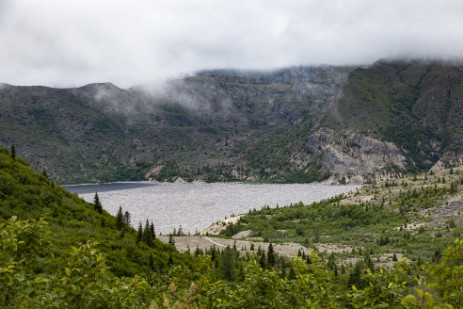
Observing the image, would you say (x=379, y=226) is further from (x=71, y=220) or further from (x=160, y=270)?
(x=71, y=220)

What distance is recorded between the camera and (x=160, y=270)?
51.8 m

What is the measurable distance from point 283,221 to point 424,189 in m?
67.0

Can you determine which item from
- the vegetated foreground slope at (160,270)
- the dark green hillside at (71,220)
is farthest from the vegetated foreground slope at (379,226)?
the dark green hillside at (71,220)

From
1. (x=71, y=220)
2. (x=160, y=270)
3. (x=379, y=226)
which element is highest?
(x=71, y=220)

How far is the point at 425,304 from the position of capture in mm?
7324

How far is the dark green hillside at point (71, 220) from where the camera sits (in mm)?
46375

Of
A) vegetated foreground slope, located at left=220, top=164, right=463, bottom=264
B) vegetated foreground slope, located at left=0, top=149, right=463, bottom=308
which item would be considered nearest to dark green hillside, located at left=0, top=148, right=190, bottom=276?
vegetated foreground slope, located at left=0, top=149, right=463, bottom=308

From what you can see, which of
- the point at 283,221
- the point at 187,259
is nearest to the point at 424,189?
the point at 283,221

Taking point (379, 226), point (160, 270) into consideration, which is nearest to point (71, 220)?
point (160, 270)

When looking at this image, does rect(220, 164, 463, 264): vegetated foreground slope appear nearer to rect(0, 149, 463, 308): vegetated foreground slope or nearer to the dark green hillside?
rect(0, 149, 463, 308): vegetated foreground slope

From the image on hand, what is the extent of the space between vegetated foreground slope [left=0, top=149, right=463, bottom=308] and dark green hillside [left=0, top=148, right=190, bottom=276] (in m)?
0.15

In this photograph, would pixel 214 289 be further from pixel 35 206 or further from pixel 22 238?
pixel 35 206

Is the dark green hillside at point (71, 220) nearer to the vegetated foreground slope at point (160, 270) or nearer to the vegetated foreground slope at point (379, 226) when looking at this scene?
the vegetated foreground slope at point (160, 270)

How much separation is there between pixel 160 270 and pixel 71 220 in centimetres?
1312
